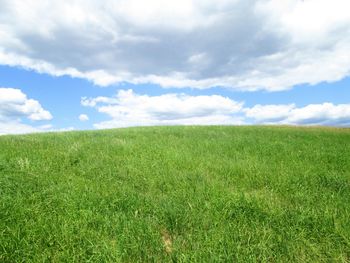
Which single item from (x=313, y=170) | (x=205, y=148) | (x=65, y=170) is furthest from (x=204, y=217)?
(x=205, y=148)

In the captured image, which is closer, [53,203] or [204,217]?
[204,217]

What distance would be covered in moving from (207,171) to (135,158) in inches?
92.1

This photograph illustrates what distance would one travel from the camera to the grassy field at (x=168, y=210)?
16.9 ft

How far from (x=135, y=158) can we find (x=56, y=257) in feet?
18.4

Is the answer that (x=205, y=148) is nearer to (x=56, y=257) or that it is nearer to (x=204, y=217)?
(x=204, y=217)

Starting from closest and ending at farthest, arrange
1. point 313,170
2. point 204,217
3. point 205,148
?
point 204,217, point 313,170, point 205,148

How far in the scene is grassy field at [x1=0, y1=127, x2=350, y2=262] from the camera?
5148 millimetres

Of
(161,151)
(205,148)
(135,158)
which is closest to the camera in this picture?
(135,158)

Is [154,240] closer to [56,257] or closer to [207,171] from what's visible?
[56,257]

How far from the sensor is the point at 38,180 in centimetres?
765

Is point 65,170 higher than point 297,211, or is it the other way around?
point 65,170

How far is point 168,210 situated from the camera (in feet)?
20.4

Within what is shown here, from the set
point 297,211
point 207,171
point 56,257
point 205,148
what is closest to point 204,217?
point 297,211

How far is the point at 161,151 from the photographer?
11.7 metres
